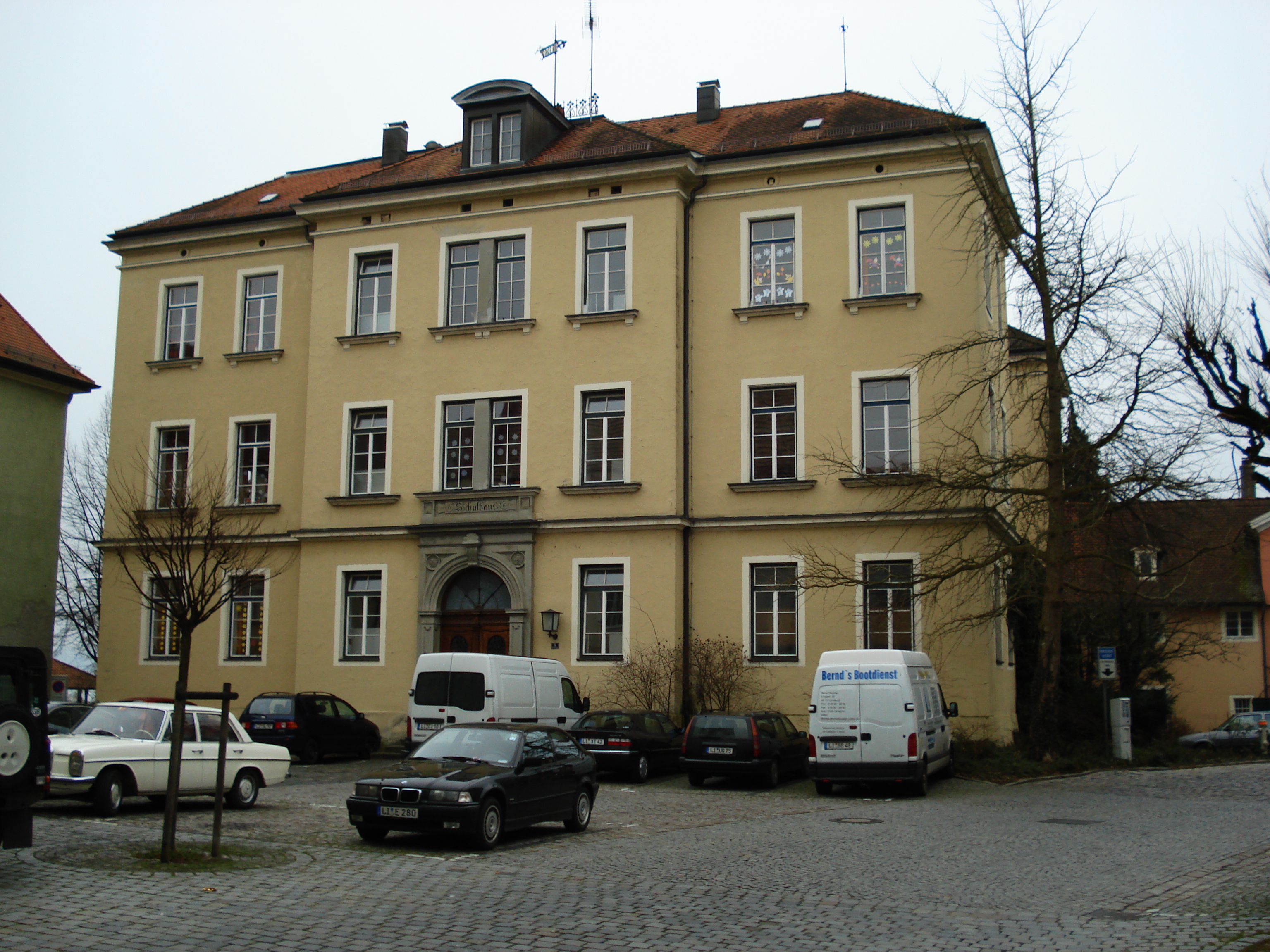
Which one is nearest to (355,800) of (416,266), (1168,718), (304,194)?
(416,266)

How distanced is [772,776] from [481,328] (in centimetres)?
1279

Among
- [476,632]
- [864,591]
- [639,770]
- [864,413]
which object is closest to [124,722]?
[639,770]

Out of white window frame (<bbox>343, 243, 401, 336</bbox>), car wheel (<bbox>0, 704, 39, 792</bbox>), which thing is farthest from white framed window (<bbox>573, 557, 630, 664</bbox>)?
car wheel (<bbox>0, 704, 39, 792</bbox>)

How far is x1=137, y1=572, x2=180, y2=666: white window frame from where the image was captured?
30.6 m

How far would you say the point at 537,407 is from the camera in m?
28.0

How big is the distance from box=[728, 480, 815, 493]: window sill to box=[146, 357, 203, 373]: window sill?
1457 centimetres

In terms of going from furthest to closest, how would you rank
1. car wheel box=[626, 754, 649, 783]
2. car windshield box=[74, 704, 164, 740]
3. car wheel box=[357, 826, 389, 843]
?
car wheel box=[626, 754, 649, 783], car windshield box=[74, 704, 164, 740], car wheel box=[357, 826, 389, 843]

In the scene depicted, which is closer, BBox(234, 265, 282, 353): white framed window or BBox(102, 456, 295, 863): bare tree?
BBox(102, 456, 295, 863): bare tree

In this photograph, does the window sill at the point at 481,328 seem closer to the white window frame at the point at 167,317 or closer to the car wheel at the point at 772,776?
the white window frame at the point at 167,317

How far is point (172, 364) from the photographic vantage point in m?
32.0

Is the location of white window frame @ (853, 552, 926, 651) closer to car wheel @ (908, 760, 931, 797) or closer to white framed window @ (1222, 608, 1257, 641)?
car wheel @ (908, 760, 931, 797)

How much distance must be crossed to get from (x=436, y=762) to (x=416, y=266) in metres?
18.0

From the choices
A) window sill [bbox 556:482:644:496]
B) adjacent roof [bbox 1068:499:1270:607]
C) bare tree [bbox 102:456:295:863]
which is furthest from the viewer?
window sill [bbox 556:482:644:496]

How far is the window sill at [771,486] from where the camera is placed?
2627cm
